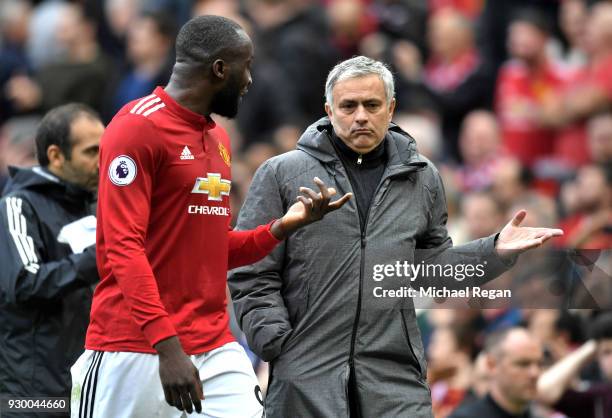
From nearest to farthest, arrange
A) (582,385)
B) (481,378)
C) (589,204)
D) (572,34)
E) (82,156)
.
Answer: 1. (82,156)
2. (481,378)
3. (582,385)
4. (589,204)
5. (572,34)

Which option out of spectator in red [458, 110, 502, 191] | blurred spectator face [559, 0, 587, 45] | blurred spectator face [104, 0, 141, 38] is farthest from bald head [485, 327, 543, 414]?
blurred spectator face [104, 0, 141, 38]

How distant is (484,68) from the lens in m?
12.9

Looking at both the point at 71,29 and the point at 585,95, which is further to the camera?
the point at 71,29

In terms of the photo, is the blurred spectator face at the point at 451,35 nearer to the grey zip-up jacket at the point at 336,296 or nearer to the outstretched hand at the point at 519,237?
the grey zip-up jacket at the point at 336,296

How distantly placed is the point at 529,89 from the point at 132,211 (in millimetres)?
Result: 7623

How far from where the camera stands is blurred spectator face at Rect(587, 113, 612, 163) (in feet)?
36.1

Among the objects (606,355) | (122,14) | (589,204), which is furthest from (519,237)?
(122,14)

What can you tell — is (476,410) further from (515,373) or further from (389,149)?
(389,149)

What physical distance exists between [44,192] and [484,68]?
691 cm

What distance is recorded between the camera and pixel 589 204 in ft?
34.2

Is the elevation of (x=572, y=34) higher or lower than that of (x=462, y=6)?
lower

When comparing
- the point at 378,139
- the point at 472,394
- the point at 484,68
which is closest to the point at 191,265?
the point at 378,139

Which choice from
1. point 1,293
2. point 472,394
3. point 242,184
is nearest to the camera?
point 1,293

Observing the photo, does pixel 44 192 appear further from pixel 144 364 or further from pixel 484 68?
pixel 484 68
